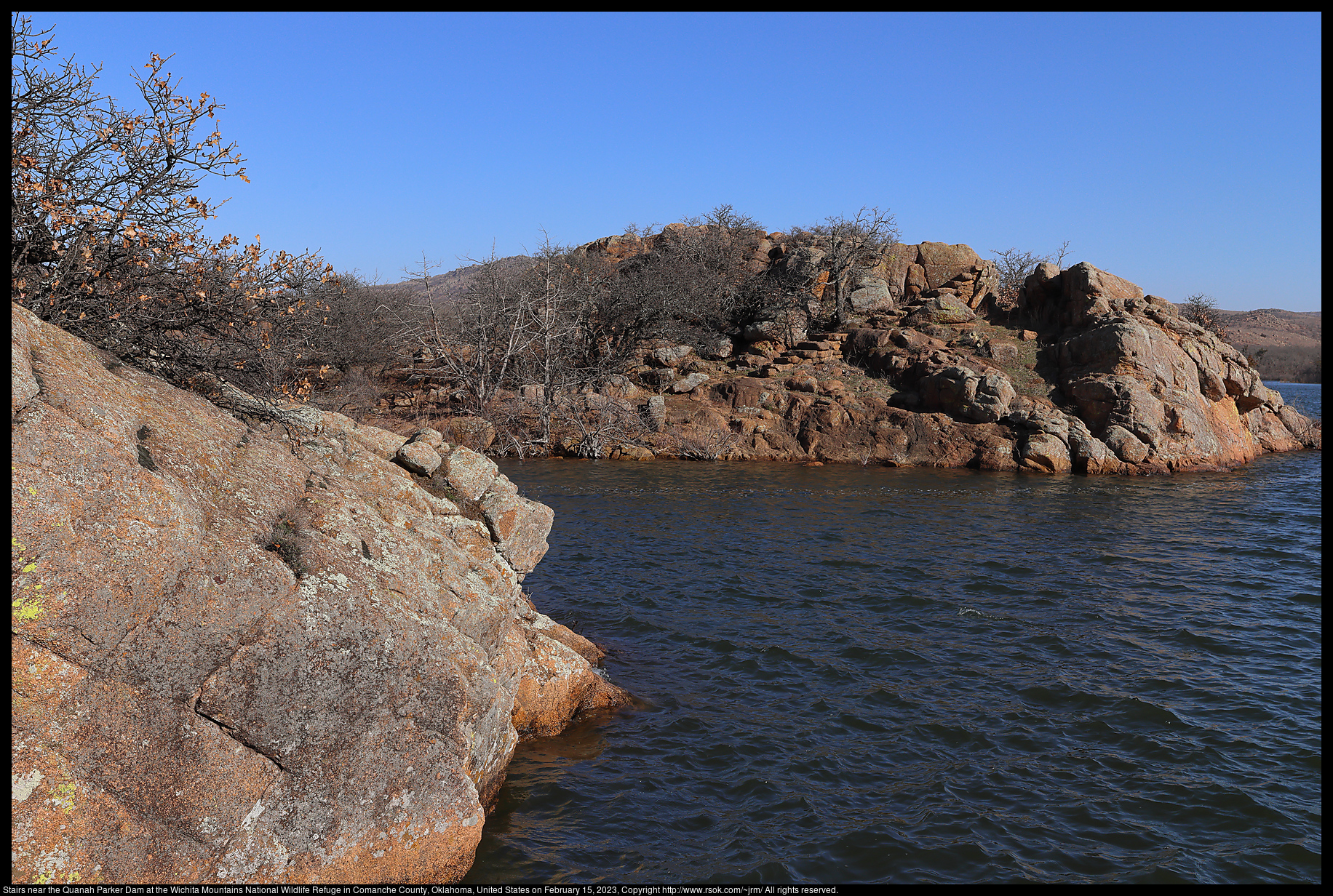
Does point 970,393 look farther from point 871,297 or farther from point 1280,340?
point 1280,340

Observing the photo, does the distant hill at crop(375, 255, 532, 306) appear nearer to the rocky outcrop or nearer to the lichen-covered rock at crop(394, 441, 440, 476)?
the rocky outcrop

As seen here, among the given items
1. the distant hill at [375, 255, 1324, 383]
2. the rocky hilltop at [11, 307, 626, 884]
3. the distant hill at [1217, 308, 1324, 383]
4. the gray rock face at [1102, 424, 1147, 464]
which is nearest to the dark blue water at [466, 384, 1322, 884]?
the rocky hilltop at [11, 307, 626, 884]

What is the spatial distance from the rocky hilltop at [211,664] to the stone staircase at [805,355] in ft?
79.2

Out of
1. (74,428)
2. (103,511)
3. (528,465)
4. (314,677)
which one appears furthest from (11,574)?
(528,465)

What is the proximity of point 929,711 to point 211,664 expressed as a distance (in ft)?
19.1

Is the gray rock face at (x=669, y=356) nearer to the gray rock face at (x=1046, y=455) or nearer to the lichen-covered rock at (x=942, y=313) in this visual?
the lichen-covered rock at (x=942, y=313)

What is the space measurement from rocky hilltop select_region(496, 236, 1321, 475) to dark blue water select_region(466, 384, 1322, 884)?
8.49 meters

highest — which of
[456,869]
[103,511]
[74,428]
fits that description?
[74,428]

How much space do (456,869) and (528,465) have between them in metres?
17.7

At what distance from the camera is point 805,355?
1158 inches

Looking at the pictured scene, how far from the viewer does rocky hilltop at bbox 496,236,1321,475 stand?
907 inches

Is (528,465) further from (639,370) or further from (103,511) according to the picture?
(103,511)

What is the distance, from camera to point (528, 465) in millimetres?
22000

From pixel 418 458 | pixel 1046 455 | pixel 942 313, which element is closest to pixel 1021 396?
pixel 1046 455
